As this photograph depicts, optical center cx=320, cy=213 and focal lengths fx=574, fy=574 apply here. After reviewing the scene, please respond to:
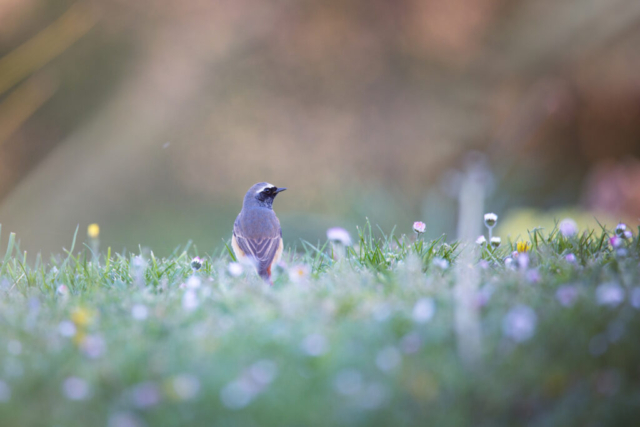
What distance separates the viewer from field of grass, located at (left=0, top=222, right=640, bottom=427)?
208cm

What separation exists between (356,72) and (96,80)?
439 centimetres

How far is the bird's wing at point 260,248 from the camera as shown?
4.34 meters

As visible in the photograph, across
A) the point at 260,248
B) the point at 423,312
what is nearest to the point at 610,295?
the point at 423,312

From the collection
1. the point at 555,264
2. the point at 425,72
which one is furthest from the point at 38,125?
the point at 555,264

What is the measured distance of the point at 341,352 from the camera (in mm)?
2346

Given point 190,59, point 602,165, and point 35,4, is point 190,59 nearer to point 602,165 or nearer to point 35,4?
point 35,4

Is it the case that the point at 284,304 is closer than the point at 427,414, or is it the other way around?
the point at 427,414

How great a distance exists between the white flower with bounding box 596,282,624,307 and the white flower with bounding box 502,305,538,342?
1.28 feet

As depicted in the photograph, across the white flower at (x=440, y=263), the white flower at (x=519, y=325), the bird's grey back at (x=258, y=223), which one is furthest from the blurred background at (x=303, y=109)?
the white flower at (x=519, y=325)

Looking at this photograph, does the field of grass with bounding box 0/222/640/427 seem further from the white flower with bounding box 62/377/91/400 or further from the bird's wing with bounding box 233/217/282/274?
the bird's wing with bounding box 233/217/282/274

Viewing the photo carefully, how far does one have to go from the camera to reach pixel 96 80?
9.23 metres

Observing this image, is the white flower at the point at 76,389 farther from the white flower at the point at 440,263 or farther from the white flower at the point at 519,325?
the white flower at the point at 440,263

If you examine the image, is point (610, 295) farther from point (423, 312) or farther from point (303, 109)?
point (303, 109)

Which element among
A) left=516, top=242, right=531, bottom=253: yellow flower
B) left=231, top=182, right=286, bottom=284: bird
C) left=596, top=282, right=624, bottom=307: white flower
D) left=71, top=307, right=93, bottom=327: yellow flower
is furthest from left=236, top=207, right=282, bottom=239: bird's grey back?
left=596, top=282, right=624, bottom=307: white flower
